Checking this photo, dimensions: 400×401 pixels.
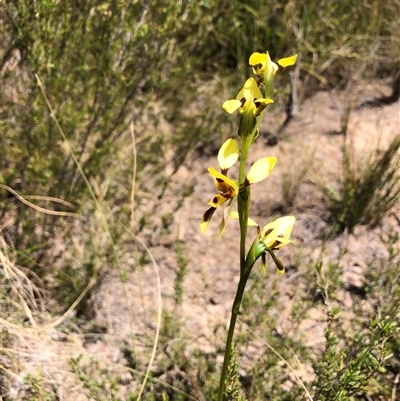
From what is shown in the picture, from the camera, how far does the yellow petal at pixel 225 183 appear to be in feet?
2.74

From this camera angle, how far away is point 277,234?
3.01 ft

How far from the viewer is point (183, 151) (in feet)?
7.50

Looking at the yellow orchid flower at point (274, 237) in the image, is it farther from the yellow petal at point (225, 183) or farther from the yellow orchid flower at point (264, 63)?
the yellow orchid flower at point (264, 63)

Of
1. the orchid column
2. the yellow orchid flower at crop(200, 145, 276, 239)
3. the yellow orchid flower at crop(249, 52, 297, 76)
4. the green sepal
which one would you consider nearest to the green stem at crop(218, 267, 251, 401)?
the orchid column

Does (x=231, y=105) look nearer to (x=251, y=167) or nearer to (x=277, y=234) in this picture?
(x=251, y=167)

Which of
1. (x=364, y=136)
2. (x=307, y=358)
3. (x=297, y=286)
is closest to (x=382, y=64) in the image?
(x=364, y=136)

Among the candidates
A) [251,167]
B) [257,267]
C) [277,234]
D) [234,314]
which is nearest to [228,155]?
[251,167]

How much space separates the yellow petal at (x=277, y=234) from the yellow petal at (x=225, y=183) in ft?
0.39

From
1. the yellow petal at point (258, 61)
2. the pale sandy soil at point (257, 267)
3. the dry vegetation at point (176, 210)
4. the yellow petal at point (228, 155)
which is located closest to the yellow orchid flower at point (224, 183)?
the yellow petal at point (228, 155)

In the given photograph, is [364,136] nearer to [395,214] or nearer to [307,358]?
[395,214]

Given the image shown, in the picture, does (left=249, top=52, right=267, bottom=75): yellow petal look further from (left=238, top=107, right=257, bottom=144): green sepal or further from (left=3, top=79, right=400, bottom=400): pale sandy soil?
(left=3, top=79, right=400, bottom=400): pale sandy soil

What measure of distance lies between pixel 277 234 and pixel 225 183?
0.15m

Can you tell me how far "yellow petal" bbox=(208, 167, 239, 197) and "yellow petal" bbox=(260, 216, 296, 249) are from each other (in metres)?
0.12

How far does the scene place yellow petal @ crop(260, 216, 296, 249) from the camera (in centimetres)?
91
